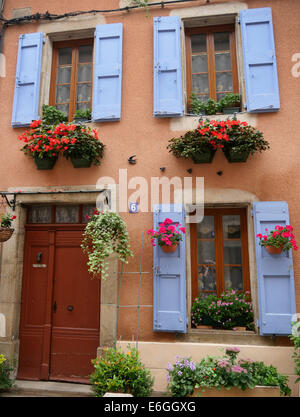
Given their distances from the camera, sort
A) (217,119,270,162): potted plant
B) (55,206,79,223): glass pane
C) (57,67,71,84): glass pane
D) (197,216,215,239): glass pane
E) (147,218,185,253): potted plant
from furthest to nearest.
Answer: (57,67,71,84): glass pane < (55,206,79,223): glass pane < (197,216,215,239): glass pane < (217,119,270,162): potted plant < (147,218,185,253): potted plant

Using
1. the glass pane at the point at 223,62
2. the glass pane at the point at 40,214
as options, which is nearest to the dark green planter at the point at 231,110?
the glass pane at the point at 223,62

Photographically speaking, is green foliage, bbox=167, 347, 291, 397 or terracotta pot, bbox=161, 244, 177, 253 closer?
green foliage, bbox=167, 347, 291, 397

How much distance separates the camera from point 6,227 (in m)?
4.21

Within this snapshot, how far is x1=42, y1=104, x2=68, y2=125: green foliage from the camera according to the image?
4867mm

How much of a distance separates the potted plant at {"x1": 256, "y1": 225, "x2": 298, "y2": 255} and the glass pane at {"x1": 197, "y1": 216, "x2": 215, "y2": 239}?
0.71 m

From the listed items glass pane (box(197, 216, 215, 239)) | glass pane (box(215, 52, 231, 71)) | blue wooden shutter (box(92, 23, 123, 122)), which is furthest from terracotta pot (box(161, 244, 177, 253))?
glass pane (box(215, 52, 231, 71))

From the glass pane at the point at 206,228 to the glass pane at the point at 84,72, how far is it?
9.40ft

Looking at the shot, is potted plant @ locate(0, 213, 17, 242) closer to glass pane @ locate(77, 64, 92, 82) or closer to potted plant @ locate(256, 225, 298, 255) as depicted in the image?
glass pane @ locate(77, 64, 92, 82)

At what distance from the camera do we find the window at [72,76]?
5098mm

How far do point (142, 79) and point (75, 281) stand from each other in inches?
121

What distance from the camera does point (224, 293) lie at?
13.9 ft

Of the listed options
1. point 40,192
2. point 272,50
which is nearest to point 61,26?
point 40,192

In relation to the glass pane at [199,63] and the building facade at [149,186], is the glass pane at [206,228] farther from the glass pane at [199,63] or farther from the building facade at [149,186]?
the glass pane at [199,63]
